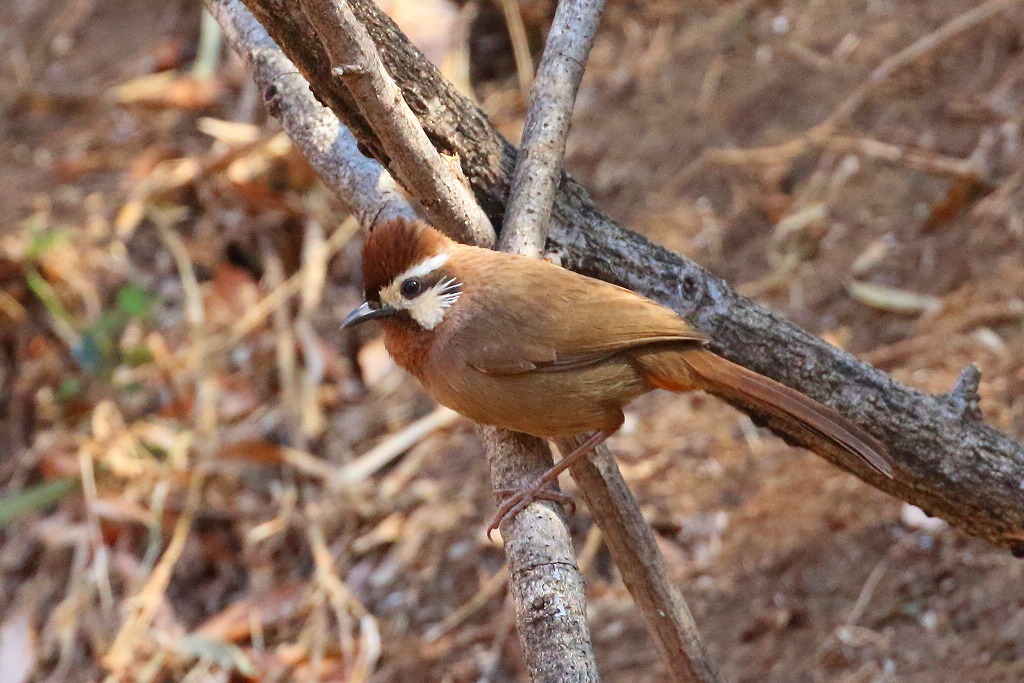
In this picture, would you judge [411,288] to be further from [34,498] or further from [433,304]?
[34,498]

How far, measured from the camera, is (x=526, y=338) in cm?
330

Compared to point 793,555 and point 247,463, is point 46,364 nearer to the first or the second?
point 247,463

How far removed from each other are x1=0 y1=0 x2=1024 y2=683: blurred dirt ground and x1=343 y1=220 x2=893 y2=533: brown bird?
4.83ft

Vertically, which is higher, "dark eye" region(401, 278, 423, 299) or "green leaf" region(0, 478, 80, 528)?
"green leaf" region(0, 478, 80, 528)

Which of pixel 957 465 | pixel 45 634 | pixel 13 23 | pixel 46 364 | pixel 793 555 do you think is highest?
pixel 13 23

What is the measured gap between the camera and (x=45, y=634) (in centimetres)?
561

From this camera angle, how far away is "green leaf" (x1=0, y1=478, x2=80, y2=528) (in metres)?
5.87

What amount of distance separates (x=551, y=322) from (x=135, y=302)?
4378 millimetres

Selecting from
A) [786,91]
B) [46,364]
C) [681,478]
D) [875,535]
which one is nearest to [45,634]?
[46,364]

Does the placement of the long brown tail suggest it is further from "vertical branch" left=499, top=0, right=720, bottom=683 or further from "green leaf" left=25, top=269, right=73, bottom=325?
"green leaf" left=25, top=269, right=73, bottom=325

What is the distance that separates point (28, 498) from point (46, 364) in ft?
3.49

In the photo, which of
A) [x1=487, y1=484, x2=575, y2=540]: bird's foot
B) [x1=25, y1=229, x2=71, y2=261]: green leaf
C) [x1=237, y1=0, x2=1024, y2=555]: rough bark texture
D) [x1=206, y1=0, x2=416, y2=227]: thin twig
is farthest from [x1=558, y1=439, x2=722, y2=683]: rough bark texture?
[x1=25, y1=229, x2=71, y2=261]: green leaf

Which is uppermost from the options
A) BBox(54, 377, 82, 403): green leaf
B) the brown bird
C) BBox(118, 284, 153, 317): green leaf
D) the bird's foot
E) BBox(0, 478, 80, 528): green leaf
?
BBox(118, 284, 153, 317): green leaf

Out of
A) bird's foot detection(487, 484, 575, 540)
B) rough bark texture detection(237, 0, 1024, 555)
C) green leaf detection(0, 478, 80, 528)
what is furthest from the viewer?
green leaf detection(0, 478, 80, 528)
